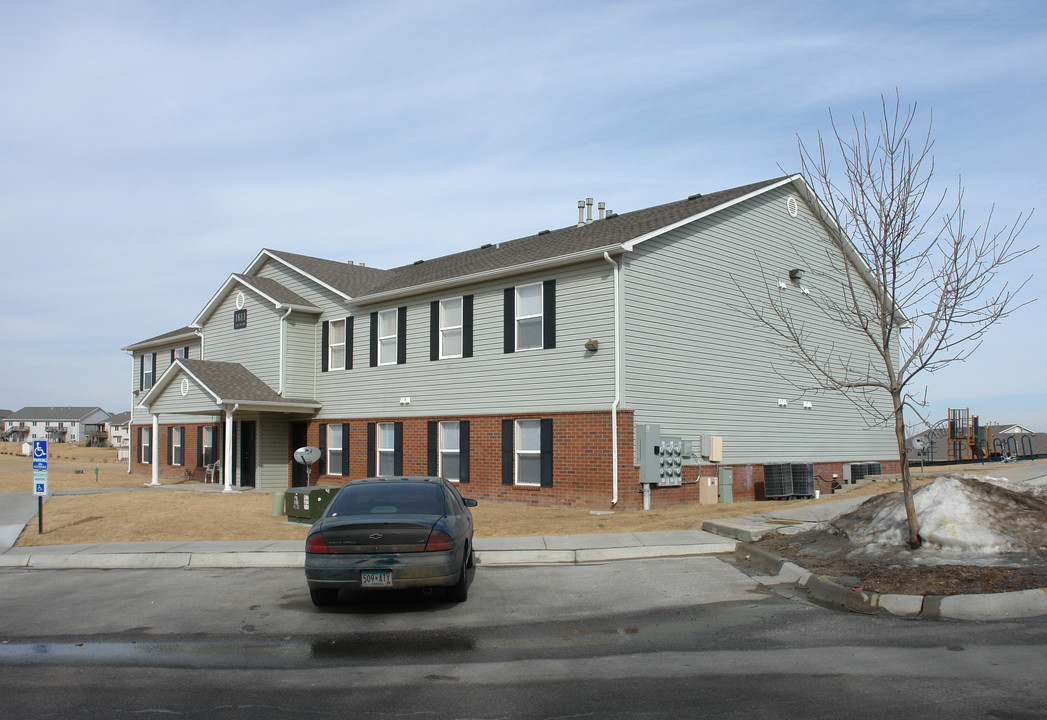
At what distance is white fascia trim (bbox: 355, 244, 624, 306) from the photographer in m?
19.0

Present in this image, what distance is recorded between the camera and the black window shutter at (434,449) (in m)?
23.2

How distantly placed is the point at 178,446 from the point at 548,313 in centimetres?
2020

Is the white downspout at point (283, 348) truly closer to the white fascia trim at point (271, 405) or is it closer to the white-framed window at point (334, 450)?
the white fascia trim at point (271, 405)

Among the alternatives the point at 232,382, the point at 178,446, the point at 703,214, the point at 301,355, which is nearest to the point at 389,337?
the point at 301,355

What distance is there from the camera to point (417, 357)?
2398 centimetres

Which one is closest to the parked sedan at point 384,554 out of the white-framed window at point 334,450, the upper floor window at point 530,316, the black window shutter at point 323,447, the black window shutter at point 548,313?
the black window shutter at point 548,313

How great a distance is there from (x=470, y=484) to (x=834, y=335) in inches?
455

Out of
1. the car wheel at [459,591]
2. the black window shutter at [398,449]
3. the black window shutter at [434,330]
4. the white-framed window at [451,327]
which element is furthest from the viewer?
the black window shutter at [398,449]

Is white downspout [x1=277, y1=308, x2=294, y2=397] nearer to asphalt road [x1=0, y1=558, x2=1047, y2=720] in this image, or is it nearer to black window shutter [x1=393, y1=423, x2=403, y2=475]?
black window shutter [x1=393, y1=423, x2=403, y2=475]

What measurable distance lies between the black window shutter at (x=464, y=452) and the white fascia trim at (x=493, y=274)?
3.68 metres

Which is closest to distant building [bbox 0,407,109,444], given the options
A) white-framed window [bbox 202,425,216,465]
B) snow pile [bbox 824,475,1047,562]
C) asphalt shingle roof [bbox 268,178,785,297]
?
white-framed window [bbox 202,425,216,465]

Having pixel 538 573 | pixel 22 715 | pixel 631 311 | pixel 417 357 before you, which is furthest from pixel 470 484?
pixel 22 715

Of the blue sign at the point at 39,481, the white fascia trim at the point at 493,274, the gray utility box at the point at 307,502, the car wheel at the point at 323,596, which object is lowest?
the car wheel at the point at 323,596

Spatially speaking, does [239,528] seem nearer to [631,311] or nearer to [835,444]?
[631,311]
